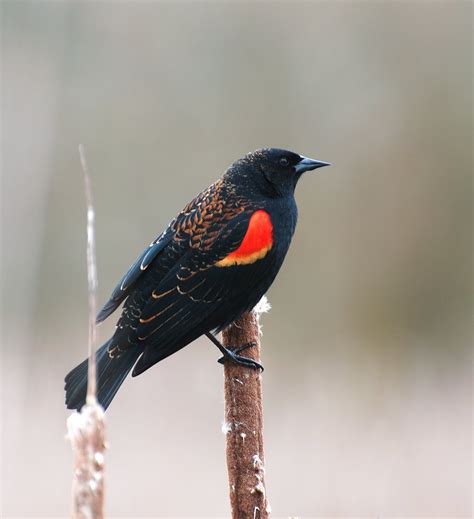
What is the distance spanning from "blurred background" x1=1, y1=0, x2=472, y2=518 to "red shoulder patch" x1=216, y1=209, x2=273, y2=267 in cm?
191

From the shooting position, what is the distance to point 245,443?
197 centimetres

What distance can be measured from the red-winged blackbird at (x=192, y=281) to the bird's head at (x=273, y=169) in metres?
0.12

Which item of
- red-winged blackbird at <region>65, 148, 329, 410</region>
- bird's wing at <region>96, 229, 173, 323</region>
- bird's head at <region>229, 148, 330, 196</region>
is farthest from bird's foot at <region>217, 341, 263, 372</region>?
bird's head at <region>229, 148, 330, 196</region>

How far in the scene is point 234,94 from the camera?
706cm

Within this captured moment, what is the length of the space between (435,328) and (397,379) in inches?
46.4

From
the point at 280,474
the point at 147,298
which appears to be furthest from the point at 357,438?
the point at 147,298

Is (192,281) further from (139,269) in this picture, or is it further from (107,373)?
(107,373)

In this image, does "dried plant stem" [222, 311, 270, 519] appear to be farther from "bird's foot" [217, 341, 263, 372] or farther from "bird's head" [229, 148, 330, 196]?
"bird's head" [229, 148, 330, 196]

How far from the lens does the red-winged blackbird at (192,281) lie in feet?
8.63

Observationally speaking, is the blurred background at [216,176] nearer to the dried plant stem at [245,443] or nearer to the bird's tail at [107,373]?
the bird's tail at [107,373]

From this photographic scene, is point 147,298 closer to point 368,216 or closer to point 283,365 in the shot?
point 283,365

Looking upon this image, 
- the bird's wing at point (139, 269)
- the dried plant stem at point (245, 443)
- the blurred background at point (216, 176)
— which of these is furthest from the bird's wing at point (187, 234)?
the blurred background at point (216, 176)

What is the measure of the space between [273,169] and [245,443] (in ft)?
4.39

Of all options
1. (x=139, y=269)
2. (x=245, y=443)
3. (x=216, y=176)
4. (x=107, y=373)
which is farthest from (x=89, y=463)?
(x=216, y=176)
